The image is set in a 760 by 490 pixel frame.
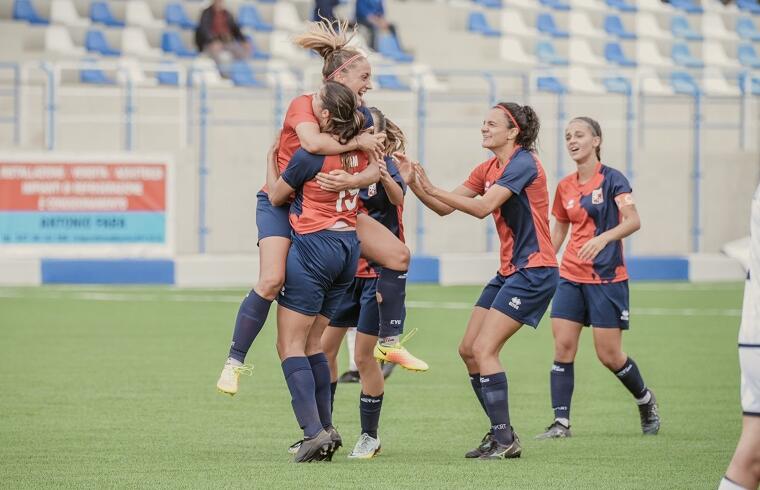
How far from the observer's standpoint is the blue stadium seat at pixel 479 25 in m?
27.6

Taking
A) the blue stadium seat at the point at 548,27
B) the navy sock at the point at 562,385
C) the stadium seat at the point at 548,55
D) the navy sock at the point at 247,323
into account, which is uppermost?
the blue stadium seat at the point at 548,27

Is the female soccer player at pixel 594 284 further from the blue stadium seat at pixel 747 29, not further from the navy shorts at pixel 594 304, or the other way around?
the blue stadium seat at pixel 747 29

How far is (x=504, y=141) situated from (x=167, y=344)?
6.44 meters

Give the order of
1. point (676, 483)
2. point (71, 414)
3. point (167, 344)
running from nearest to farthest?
1. point (676, 483)
2. point (71, 414)
3. point (167, 344)

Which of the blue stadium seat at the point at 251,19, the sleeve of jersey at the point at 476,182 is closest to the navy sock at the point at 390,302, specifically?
the sleeve of jersey at the point at 476,182

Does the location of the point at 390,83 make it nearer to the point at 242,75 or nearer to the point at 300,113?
the point at 242,75

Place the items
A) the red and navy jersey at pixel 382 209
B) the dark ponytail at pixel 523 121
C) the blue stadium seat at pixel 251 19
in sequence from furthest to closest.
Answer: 1. the blue stadium seat at pixel 251 19
2. the red and navy jersey at pixel 382 209
3. the dark ponytail at pixel 523 121

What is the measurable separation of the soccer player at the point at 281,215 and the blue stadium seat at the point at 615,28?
2296 centimetres

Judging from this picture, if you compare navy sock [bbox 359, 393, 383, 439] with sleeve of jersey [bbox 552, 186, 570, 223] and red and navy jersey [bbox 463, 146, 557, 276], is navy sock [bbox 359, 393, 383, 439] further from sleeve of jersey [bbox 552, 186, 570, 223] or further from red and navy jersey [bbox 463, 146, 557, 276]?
sleeve of jersey [bbox 552, 186, 570, 223]

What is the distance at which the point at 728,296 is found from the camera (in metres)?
19.3

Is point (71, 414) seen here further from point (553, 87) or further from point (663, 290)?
point (553, 87)

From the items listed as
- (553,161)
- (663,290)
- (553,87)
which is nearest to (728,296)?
(663,290)

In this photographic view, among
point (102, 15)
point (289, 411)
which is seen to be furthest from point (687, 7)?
point (289, 411)

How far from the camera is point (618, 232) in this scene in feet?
28.8
